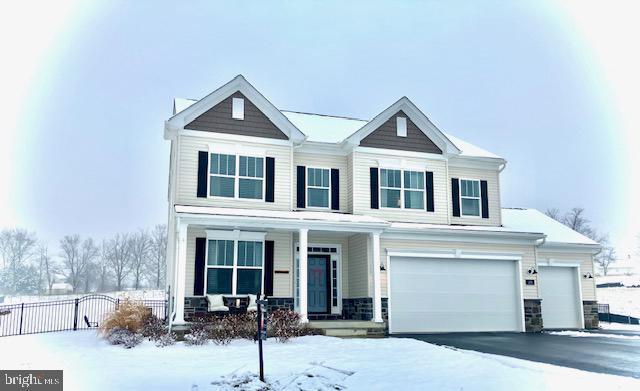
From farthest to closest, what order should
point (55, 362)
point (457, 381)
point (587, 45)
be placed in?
point (587, 45) < point (55, 362) < point (457, 381)

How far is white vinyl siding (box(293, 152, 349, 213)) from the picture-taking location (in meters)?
18.4

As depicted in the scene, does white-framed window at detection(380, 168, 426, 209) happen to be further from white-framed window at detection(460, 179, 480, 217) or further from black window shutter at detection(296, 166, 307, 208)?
black window shutter at detection(296, 166, 307, 208)

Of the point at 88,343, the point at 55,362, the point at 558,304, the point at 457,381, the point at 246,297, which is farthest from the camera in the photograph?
the point at 558,304

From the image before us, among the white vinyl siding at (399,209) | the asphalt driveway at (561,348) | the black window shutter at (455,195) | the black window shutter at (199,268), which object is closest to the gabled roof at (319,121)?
the white vinyl siding at (399,209)

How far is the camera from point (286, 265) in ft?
55.4

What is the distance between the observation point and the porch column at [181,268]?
1438 cm

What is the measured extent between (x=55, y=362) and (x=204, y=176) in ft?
24.1

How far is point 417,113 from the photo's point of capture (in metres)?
19.3

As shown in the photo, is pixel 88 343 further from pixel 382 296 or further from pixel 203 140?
pixel 382 296

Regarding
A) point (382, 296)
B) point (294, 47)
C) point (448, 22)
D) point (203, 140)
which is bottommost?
point (382, 296)

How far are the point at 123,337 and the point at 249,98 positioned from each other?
8.41 meters

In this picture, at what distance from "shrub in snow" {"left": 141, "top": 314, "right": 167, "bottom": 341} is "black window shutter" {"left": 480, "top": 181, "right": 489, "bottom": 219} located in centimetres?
1230

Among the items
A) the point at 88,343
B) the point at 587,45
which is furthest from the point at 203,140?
the point at 587,45

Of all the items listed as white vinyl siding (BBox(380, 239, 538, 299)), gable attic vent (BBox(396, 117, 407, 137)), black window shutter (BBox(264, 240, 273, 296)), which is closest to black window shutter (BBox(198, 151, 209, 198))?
black window shutter (BBox(264, 240, 273, 296))
